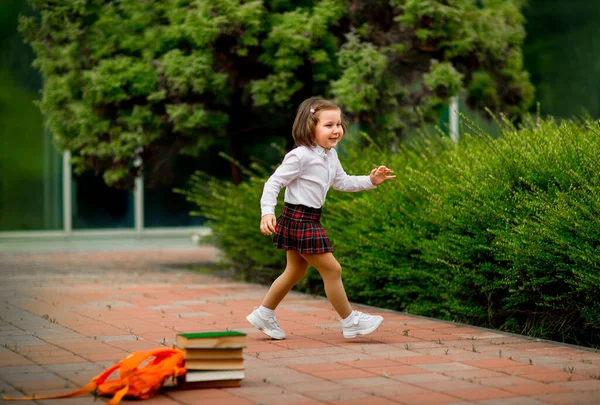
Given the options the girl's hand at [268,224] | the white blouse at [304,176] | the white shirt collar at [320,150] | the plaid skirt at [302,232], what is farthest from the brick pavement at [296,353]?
the white shirt collar at [320,150]

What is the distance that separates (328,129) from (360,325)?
4.38 ft

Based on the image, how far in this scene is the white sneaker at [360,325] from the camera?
653 cm

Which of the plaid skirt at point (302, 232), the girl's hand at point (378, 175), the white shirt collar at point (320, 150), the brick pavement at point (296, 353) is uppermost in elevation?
the white shirt collar at point (320, 150)

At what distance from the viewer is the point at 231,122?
1259cm

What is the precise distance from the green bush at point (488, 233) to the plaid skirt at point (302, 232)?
1.28 meters

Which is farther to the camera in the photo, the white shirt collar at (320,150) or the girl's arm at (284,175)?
the white shirt collar at (320,150)

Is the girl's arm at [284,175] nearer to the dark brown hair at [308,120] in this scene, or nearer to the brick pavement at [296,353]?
the dark brown hair at [308,120]

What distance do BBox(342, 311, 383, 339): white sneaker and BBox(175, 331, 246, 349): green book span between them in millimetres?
1602

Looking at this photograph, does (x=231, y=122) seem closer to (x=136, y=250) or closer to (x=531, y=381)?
(x=136, y=250)

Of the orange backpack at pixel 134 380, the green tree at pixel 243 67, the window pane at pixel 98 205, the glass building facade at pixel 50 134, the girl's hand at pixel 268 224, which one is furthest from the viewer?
the window pane at pixel 98 205

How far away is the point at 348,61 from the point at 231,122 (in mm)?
2100

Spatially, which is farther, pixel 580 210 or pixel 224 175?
pixel 224 175

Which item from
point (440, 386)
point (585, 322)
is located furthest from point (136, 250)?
point (440, 386)

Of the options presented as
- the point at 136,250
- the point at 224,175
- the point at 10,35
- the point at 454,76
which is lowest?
the point at 136,250
